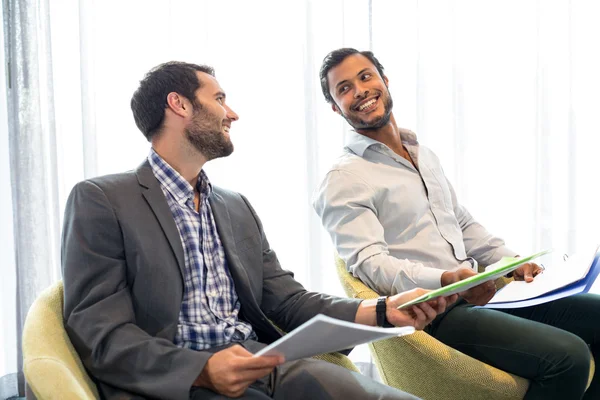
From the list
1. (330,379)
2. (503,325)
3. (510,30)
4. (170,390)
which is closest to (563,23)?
(510,30)

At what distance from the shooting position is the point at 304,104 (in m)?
3.33

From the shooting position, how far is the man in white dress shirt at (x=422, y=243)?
1802 mm

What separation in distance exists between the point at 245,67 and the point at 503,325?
192cm

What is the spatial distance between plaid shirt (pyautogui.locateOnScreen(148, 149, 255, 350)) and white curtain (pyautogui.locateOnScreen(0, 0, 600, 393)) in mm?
1501

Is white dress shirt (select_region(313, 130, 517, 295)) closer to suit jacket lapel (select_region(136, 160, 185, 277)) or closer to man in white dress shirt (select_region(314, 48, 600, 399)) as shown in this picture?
man in white dress shirt (select_region(314, 48, 600, 399))

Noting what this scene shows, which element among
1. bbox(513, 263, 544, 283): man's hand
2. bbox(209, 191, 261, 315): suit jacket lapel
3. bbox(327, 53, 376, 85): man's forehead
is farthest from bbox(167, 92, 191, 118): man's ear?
bbox(513, 263, 544, 283): man's hand


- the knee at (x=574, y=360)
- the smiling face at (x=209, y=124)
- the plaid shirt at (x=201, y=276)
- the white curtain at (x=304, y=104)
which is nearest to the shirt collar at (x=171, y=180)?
the plaid shirt at (x=201, y=276)

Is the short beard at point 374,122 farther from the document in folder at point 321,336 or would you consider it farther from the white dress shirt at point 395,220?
the document in folder at point 321,336

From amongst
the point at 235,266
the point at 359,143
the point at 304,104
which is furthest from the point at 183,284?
the point at 304,104

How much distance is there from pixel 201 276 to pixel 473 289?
32.8 inches

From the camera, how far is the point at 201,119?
1810mm

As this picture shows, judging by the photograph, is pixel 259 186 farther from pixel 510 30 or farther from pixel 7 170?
pixel 510 30

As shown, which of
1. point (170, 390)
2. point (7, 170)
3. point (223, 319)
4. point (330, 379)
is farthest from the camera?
point (7, 170)

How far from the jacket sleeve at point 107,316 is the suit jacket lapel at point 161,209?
4.1 inches
